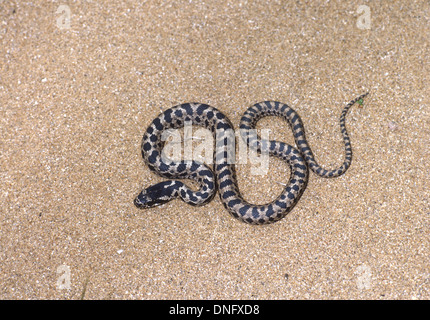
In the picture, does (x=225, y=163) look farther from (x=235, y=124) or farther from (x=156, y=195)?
(x=156, y=195)

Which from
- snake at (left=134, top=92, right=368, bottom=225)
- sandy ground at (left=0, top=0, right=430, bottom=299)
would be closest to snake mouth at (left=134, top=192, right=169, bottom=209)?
snake at (left=134, top=92, right=368, bottom=225)

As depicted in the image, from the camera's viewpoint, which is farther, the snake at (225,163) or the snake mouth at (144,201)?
the snake mouth at (144,201)

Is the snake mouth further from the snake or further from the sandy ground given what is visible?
the sandy ground

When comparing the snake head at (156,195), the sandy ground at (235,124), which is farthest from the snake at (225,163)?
the sandy ground at (235,124)

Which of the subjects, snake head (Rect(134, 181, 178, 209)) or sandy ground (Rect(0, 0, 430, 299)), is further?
snake head (Rect(134, 181, 178, 209))

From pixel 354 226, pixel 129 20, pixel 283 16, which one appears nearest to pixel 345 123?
pixel 354 226

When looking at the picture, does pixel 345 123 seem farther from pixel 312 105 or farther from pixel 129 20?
pixel 129 20

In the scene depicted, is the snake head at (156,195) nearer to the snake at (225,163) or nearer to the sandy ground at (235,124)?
the snake at (225,163)
